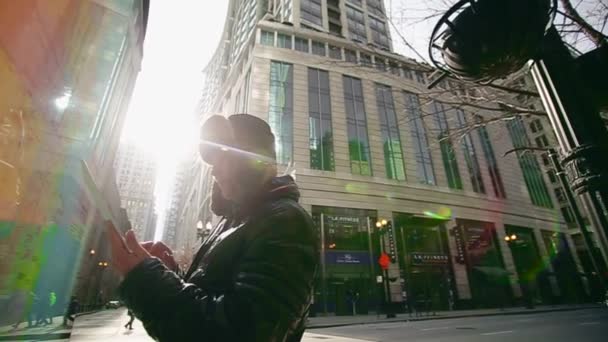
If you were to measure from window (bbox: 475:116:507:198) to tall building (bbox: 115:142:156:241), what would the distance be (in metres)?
108

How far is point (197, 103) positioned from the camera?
92000 millimetres

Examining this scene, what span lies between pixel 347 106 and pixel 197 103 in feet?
255

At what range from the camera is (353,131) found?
1032 inches

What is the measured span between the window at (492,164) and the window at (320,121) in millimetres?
19211

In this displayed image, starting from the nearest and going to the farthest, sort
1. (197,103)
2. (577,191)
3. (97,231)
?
(577,191) → (97,231) → (197,103)

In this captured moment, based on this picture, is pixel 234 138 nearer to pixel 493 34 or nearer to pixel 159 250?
pixel 159 250

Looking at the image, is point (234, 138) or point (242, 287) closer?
point (242, 287)

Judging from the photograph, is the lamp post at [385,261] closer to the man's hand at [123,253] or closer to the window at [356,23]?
the man's hand at [123,253]

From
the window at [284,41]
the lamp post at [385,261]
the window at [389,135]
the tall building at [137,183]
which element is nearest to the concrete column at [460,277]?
the lamp post at [385,261]

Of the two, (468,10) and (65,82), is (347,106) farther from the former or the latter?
(468,10)

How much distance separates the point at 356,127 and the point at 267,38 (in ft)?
43.6

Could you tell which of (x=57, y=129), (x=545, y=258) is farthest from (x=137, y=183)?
(x=545, y=258)

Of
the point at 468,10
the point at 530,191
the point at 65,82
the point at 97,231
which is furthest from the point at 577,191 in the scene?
the point at 530,191

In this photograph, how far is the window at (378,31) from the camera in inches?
1556
